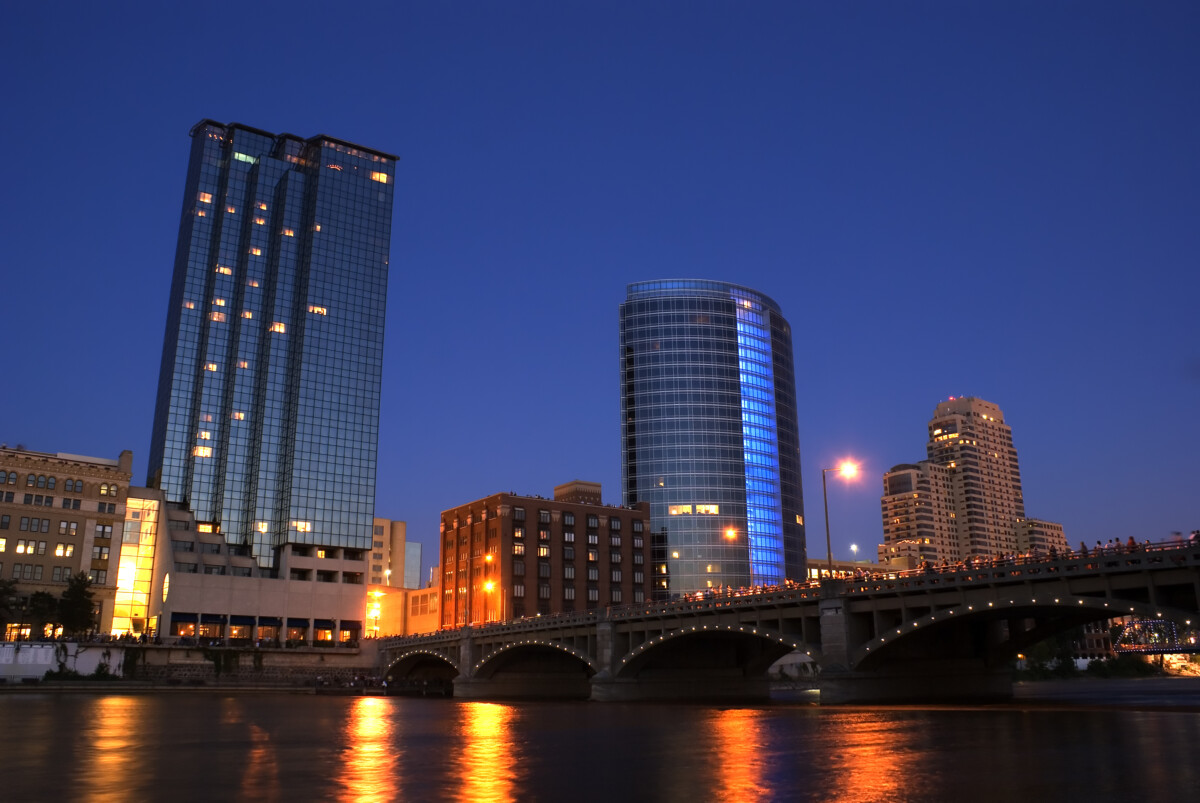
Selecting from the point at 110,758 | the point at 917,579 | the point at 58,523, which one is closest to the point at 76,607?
the point at 58,523

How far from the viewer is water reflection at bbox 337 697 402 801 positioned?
Result: 21109 millimetres

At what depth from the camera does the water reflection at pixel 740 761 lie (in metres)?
21.0

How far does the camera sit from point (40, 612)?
127 m

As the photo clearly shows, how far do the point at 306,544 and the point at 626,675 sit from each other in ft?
337

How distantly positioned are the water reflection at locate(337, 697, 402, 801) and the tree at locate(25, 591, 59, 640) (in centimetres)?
10080

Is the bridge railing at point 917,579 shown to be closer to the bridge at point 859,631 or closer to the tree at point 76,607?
the bridge at point 859,631

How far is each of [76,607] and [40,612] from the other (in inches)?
165

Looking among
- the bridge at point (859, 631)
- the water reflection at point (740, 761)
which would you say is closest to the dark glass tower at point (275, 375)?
the bridge at point (859, 631)

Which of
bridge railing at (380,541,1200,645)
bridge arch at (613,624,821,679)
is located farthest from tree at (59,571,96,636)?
bridge arch at (613,624,821,679)

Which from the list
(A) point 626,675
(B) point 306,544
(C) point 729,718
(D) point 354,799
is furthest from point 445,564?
(D) point 354,799

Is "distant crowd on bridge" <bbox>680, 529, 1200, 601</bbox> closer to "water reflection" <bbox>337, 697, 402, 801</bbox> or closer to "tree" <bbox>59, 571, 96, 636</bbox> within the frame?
"water reflection" <bbox>337, 697, 402, 801</bbox>

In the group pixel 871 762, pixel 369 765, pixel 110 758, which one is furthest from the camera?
pixel 110 758

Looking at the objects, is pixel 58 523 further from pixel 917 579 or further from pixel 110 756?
pixel 110 756

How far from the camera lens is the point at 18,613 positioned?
133 meters
